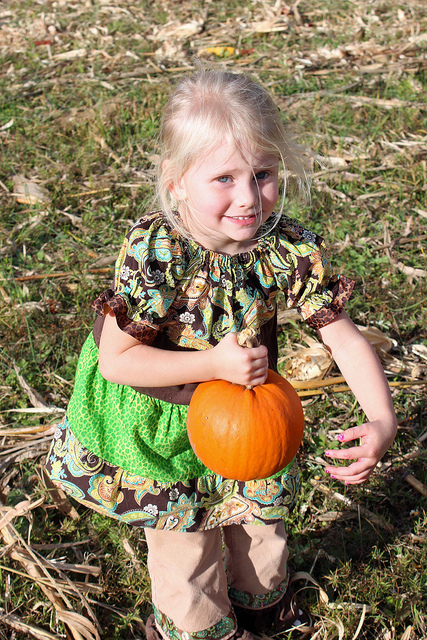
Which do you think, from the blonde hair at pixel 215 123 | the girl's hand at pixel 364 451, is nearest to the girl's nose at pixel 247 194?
the blonde hair at pixel 215 123

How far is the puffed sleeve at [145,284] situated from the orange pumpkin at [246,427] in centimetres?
36

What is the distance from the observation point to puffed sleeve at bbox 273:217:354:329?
239 centimetres

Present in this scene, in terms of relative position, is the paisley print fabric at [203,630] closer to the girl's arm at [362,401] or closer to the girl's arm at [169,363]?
the girl's arm at [362,401]

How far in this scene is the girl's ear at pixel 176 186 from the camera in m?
2.33

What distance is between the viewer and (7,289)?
13.8 ft

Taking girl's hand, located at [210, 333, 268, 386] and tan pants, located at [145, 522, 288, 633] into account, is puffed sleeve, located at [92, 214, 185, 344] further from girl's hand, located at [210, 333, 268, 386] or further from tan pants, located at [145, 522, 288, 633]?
tan pants, located at [145, 522, 288, 633]

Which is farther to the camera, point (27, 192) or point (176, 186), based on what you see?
point (27, 192)

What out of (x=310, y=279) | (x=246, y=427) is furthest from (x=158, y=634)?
(x=310, y=279)

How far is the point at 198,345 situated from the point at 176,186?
0.61 metres

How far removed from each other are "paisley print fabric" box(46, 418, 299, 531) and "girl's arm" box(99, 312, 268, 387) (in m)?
0.39

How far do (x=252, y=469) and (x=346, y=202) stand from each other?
3.28 metres

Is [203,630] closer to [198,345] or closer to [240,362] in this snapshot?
[198,345]

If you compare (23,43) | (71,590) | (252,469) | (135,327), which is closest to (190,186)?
(135,327)

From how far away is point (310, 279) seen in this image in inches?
94.7
